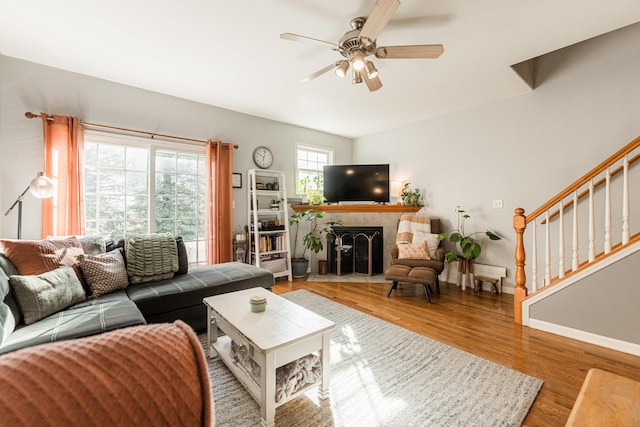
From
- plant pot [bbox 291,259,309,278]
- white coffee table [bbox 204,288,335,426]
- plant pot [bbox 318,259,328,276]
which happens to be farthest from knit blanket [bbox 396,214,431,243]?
white coffee table [bbox 204,288,335,426]

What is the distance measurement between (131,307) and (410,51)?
2.81m

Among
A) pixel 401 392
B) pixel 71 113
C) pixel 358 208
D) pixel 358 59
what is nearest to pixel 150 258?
pixel 71 113

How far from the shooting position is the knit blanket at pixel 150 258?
260 cm

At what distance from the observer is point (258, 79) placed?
317cm

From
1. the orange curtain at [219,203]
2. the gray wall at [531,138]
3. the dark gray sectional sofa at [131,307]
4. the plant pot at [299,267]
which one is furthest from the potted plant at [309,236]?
the gray wall at [531,138]

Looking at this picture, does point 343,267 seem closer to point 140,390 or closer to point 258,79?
point 258,79

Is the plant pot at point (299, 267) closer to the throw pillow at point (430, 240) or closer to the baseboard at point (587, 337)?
the throw pillow at point (430, 240)

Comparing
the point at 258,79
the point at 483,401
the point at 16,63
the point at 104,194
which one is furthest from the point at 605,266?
the point at 16,63

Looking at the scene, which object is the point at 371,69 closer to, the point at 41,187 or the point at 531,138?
the point at 531,138

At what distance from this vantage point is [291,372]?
1676mm

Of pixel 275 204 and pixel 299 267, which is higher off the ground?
pixel 275 204

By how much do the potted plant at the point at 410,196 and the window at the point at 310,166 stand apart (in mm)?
1508

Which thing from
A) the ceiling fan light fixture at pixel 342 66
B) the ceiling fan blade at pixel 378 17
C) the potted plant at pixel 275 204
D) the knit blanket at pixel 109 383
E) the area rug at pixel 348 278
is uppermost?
the ceiling fan blade at pixel 378 17

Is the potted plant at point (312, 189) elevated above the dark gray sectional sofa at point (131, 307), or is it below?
above
